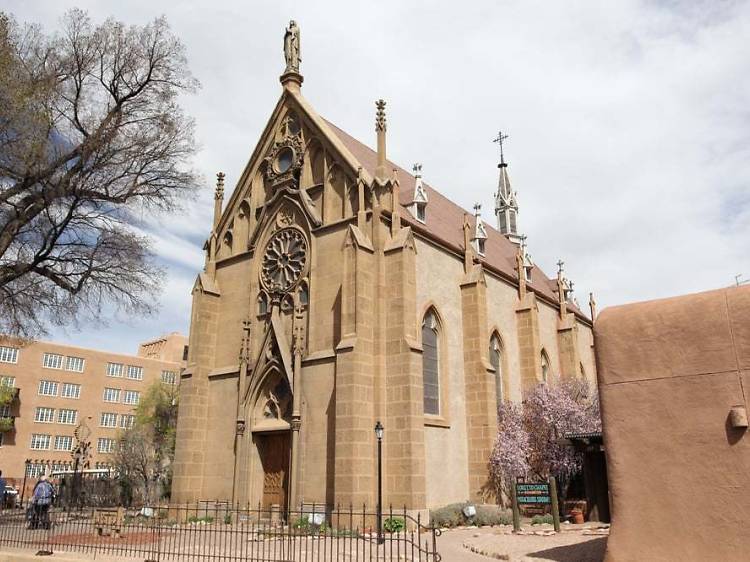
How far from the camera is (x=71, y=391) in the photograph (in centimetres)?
6184

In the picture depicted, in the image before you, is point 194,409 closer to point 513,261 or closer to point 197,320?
point 197,320

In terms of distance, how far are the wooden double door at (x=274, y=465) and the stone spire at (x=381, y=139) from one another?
1032 centimetres

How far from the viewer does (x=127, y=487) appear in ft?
106

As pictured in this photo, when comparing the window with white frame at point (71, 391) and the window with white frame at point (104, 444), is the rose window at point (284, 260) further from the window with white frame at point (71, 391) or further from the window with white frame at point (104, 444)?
the window with white frame at point (104, 444)

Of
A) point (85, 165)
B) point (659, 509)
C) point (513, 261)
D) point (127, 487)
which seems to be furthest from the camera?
point (513, 261)

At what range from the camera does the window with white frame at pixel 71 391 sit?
61.1 m

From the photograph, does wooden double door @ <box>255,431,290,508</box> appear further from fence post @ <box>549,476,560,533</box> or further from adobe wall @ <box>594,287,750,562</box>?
adobe wall @ <box>594,287,750,562</box>

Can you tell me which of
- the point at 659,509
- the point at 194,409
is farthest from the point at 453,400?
the point at 659,509

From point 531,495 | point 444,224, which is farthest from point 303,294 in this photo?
point 531,495

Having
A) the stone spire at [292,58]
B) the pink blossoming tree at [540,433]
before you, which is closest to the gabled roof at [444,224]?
the stone spire at [292,58]

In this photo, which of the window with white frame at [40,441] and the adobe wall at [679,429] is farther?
the window with white frame at [40,441]

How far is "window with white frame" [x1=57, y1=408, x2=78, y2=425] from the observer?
198ft

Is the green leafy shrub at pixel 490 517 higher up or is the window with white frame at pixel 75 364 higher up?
the window with white frame at pixel 75 364

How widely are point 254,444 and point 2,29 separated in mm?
16240
